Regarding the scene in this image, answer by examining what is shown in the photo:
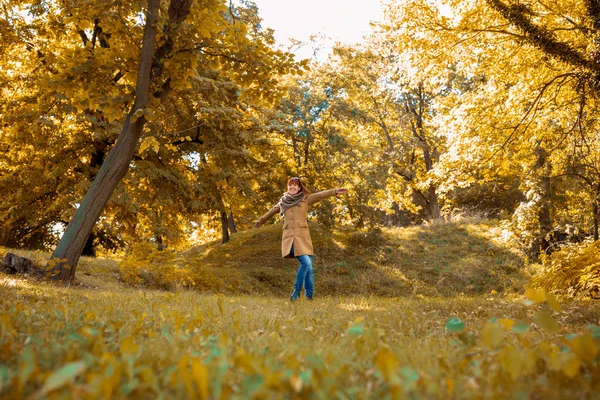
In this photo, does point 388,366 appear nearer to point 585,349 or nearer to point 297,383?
point 297,383

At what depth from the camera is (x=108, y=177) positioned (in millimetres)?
8484

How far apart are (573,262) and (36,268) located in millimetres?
9643

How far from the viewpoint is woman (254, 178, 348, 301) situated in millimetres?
7676

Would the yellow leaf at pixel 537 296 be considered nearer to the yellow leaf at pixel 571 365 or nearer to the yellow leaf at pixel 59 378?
the yellow leaf at pixel 571 365

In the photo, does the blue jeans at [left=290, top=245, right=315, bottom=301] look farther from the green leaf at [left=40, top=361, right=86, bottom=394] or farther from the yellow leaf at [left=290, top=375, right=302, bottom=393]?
the green leaf at [left=40, top=361, right=86, bottom=394]

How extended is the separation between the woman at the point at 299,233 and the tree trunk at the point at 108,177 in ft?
10.1

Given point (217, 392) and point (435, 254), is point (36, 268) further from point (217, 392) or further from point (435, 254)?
point (435, 254)

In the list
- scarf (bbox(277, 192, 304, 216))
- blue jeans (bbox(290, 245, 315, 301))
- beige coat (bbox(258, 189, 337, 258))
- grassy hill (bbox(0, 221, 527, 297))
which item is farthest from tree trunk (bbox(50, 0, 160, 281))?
blue jeans (bbox(290, 245, 315, 301))

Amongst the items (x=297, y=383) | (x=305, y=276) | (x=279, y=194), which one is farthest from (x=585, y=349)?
(x=279, y=194)

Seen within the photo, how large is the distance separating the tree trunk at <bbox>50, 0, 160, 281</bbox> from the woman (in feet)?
10.1

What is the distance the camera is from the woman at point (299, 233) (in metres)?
7.68

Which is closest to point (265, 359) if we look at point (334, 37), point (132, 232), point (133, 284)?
point (133, 284)

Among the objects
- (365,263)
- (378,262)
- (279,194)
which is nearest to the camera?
(279,194)

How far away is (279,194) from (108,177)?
7.76 m
